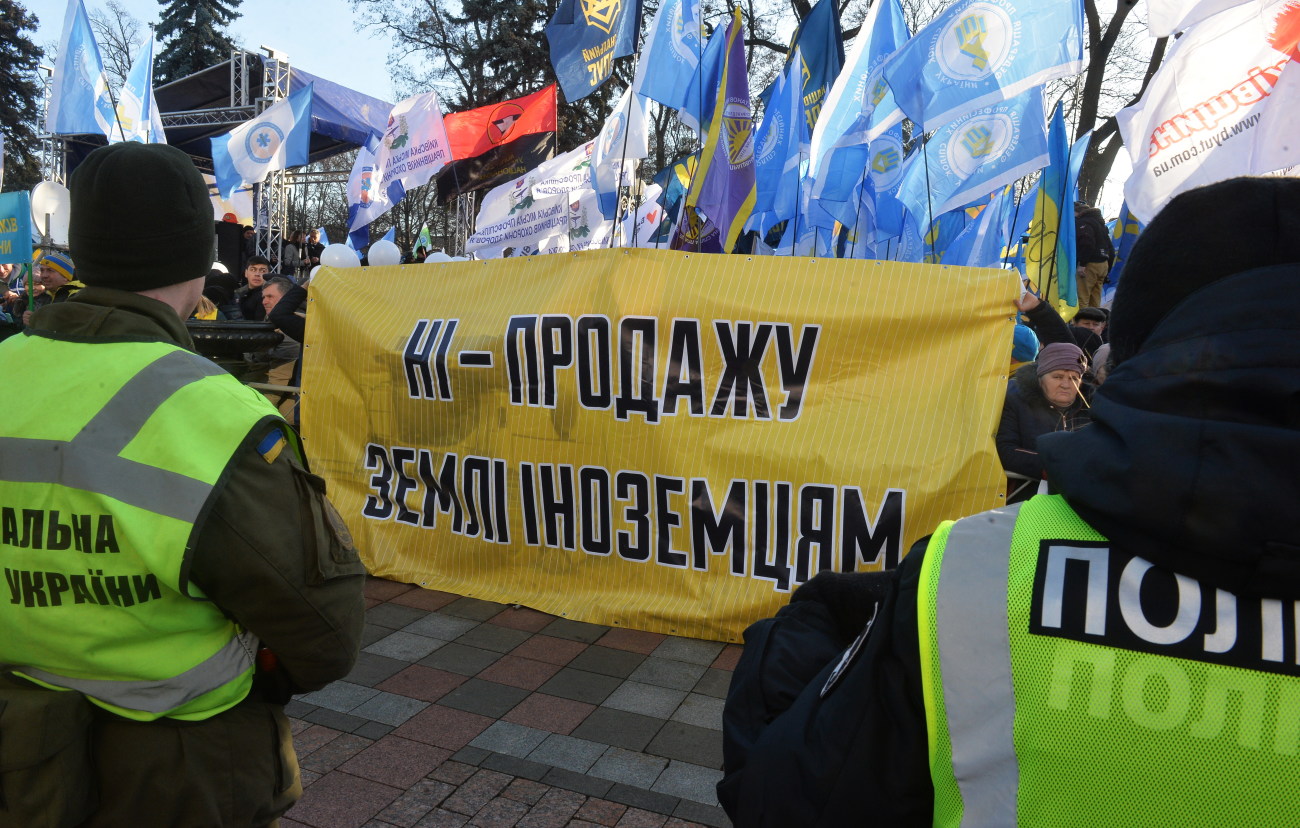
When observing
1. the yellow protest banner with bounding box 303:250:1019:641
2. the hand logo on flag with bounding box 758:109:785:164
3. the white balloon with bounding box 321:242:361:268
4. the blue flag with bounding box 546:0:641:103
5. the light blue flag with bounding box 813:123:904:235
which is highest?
the blue flag with bounding box 546:0:641:103

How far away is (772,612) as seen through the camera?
4273 mm

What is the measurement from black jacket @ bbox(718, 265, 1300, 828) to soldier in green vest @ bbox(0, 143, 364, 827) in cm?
89

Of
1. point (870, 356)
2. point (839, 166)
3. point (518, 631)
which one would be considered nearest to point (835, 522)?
point (870, 356)

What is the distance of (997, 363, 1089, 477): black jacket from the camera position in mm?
4559

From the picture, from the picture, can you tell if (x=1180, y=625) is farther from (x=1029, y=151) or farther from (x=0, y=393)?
(x=1029, y=151)

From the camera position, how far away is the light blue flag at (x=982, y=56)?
18.0 feet

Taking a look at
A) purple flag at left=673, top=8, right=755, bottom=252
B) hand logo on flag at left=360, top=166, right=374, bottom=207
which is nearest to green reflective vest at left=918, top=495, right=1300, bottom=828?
purple flag at left=673, top=8, right=755, bottom=252

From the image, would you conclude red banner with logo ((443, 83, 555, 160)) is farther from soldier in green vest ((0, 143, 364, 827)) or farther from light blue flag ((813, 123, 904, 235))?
soldier in green vest ((0, 143, 364, 827))

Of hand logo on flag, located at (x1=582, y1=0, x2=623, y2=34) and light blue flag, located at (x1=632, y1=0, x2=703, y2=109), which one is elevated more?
hand logo on flag, located at (x1=582, y1=0, x2=623, y2=34)

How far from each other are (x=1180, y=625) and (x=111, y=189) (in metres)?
1.76

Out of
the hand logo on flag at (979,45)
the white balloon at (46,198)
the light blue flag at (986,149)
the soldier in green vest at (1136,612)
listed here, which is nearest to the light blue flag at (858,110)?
the light blue flag at (986,149)

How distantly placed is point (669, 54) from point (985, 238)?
3.55 meters

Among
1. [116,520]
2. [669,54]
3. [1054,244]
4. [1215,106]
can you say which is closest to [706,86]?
[669,54]

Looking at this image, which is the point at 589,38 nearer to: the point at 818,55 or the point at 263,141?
the point at 818,55
